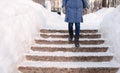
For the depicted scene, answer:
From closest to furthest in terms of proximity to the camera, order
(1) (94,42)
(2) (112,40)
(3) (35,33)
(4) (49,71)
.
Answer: (4) (49,71), (2) (112,40), (1) (94,42), (3) (35,33)

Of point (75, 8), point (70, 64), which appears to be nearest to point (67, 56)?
point (70, 64)

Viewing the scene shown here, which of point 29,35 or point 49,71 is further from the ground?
point 29,35

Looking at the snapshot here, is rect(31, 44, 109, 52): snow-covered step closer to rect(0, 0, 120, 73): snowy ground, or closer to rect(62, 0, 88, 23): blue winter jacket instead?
rect(0, 0, 120, 73): snowy ground

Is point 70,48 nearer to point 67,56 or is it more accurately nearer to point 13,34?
point 67,56

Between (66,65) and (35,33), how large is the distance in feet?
6.85

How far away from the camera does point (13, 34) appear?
6.05 meters

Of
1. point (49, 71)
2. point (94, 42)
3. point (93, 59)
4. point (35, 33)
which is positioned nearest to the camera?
point (49, 71)

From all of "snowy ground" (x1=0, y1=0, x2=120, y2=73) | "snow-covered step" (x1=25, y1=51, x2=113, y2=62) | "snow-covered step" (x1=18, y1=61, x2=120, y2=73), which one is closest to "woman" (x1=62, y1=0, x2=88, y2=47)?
"snow-covered step" (x1=25, y1=51, x2=113, y2=62)

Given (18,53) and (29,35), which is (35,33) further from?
(18,53)

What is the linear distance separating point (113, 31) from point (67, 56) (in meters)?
1.24

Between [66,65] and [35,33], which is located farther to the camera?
[35,33]

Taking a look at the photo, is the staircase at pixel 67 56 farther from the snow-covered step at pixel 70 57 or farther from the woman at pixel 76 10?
the woman at pixel 76 10

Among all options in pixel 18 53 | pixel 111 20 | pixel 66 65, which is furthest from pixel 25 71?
pixel 111 20

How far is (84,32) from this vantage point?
8.48 m
